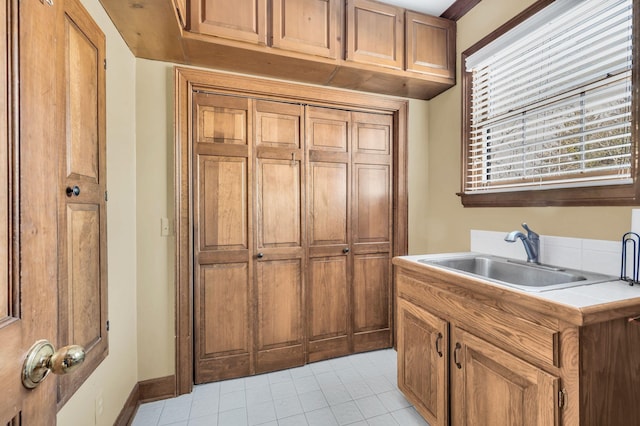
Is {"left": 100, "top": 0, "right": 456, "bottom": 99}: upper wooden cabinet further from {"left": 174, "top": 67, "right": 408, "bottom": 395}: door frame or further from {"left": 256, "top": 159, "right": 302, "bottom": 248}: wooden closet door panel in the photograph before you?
{"left": 256, "top": 159, "right": 302, "bottom": 248}: wooden closet door panel

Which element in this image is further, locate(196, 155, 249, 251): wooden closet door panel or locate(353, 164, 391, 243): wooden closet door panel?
locate(353, 164, 391, 243): wooden closet door panel

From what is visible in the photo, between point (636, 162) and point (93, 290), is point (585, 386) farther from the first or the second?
point (93, 290)

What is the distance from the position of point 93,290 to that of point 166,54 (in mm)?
1485

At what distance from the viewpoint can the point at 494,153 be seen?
1.99 meters

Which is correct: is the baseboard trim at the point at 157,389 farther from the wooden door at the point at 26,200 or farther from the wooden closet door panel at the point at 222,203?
the wooden door at the point at 26,200

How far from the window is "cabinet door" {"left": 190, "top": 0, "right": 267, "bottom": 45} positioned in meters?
1.53

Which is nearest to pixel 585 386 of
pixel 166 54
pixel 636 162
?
pixel 636 162

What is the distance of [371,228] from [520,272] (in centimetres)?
114

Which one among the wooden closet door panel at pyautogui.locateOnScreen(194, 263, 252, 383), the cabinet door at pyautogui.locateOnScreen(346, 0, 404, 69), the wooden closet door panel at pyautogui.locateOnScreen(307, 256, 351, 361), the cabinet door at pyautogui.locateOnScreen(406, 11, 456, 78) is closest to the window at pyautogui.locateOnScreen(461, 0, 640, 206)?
the cabinet door at pyautogui.locateOnScreen(406, 11, 456, 78)

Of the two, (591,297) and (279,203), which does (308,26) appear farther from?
(591,297)

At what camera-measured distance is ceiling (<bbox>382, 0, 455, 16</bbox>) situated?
6.98ft

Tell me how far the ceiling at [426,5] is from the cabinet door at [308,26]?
1.49 feet

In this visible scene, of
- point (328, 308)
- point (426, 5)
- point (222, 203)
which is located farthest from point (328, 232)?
point (426, 5)

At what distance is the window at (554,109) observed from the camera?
52.9 inches
